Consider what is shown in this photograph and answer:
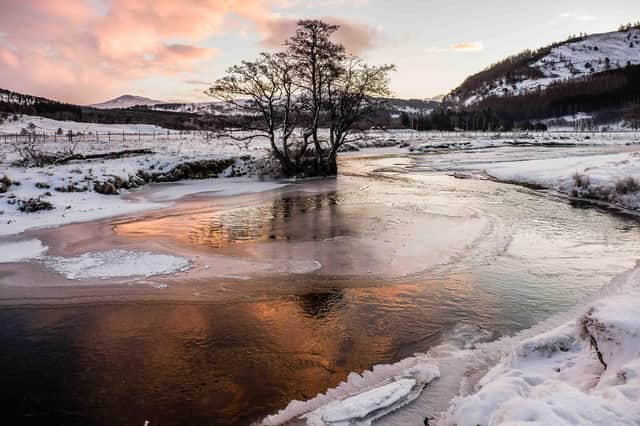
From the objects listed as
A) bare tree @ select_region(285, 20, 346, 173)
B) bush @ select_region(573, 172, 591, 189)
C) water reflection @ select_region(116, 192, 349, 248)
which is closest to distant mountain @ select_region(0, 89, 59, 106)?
bare tree @ select_region(285, 20, 346, 173)

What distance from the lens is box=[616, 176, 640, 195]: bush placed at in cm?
1843

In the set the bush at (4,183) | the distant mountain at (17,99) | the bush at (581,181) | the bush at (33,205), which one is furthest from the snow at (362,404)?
the distant mountain at (17,99)

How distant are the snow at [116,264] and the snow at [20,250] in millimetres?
705

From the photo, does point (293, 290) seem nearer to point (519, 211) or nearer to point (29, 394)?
point (29, 394)

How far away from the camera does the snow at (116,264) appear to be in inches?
396

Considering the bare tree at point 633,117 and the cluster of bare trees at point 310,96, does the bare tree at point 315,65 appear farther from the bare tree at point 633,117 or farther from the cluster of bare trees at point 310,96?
the bare tree at point 633,117

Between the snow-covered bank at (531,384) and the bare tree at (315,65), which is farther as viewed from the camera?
the bare tree at (315,65)

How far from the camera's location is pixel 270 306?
822 cm

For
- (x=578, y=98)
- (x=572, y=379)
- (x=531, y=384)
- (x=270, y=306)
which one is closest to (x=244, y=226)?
(x=270, y=306)

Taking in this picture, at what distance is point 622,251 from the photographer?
11.6 metres

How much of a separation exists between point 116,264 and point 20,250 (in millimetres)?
3403

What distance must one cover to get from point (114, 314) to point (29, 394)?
236 centimetres

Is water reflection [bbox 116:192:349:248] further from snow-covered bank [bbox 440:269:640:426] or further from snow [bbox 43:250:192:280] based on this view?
snow-covered bank [bbox 440:269:640:426]

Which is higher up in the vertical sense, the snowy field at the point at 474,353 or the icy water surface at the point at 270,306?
the snowy field at the point at 474,353
